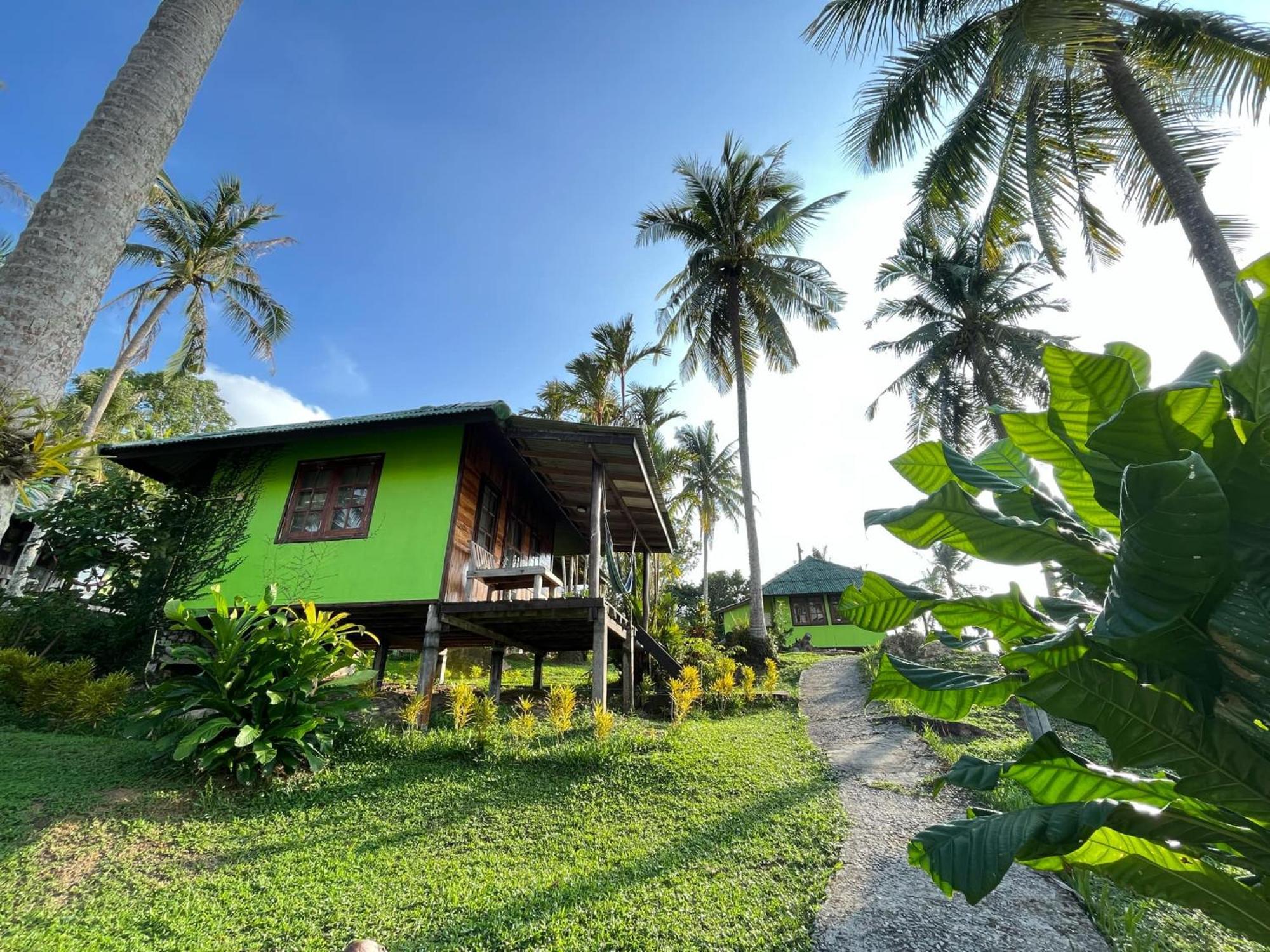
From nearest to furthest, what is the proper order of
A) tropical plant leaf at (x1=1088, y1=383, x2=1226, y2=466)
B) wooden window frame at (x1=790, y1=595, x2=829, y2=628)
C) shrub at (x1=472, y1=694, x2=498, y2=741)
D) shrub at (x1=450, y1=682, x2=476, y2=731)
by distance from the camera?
tropical plant leaf at (x1=1088, y1=383, x2=1226, y2=466)
shrub at (x1=472, y1=694, x2=498, y2=741)
shrub at (x1=450, y1=682, x2=476, y2=731)
wooden window frame at (x1=790, y1=595, x2=829, y2=628)

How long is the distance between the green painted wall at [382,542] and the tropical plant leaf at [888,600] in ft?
24.5

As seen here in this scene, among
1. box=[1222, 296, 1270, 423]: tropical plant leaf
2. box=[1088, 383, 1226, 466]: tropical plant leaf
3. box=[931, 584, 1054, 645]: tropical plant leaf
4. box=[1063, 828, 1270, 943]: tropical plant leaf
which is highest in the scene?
box=[1222, 296, 1270, 423]: tropical plant leaf

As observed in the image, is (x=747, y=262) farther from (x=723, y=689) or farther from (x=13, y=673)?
(x=13, y=673)

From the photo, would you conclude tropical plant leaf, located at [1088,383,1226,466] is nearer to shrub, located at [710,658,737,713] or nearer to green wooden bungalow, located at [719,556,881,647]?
shrub, located at [710,658,737,713]

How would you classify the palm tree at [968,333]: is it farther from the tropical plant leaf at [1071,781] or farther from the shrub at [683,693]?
the tropical plant leaf at [1071,781]

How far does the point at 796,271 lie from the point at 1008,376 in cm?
628

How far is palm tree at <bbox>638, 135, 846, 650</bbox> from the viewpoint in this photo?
16562mm

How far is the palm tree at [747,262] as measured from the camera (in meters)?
16.6

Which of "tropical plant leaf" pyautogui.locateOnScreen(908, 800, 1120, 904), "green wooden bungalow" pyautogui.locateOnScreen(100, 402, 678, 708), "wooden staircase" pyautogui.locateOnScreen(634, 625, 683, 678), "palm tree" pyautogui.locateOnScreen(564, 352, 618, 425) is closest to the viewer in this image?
"tropical plant leaf" pyautogui.locateOnScreen(908, 800, 1120, 904)

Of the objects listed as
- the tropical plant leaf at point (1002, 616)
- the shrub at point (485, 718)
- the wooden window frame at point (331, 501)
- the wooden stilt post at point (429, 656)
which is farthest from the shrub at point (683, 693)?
the tropical plant leaf at point (1002, 616)

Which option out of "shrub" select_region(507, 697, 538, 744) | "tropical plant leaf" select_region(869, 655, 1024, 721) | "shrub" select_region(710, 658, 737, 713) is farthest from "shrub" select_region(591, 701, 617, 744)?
"tropical plant leaf" select_region(869, 655, 1024, 721)

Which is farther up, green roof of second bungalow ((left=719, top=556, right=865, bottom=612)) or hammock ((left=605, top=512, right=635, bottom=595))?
green roof of second bungalow ((left=719, top=556, right=865, bottom=612))

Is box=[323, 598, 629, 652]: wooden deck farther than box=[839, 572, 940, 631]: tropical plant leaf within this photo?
Yes

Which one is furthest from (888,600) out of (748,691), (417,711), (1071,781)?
(748,691)
